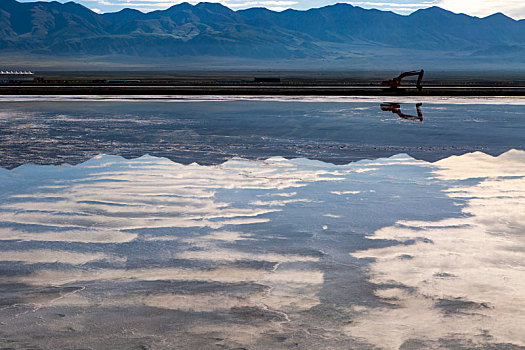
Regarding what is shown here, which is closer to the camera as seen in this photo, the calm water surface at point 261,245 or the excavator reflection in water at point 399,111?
the calm water surface at point 261,245

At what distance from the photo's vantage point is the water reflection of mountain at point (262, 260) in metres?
6.46

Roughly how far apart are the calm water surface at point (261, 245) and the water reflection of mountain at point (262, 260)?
0.10ft

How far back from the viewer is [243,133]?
76.8 feet

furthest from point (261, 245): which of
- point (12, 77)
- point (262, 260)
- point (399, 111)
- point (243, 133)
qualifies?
point (12, 77)

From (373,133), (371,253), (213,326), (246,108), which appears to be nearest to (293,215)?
(371,253)

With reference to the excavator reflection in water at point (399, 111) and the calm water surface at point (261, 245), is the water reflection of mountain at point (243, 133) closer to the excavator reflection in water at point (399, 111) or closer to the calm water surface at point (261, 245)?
the calm water surface at point (261, 245)

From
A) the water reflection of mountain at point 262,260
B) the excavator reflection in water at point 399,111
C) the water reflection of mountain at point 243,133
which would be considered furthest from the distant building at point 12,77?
the water reflection of mountain at point 262,260

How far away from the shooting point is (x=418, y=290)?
7562mm

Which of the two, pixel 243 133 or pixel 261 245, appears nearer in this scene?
pixel 261 245

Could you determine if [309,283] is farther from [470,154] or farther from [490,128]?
[490,128]

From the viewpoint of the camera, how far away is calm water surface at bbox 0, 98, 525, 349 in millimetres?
6508

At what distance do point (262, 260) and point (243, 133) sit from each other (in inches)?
590

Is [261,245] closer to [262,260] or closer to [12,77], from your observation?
[262,260]

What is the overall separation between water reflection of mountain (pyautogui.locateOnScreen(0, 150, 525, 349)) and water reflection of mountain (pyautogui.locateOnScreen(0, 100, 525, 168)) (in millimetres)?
3743
